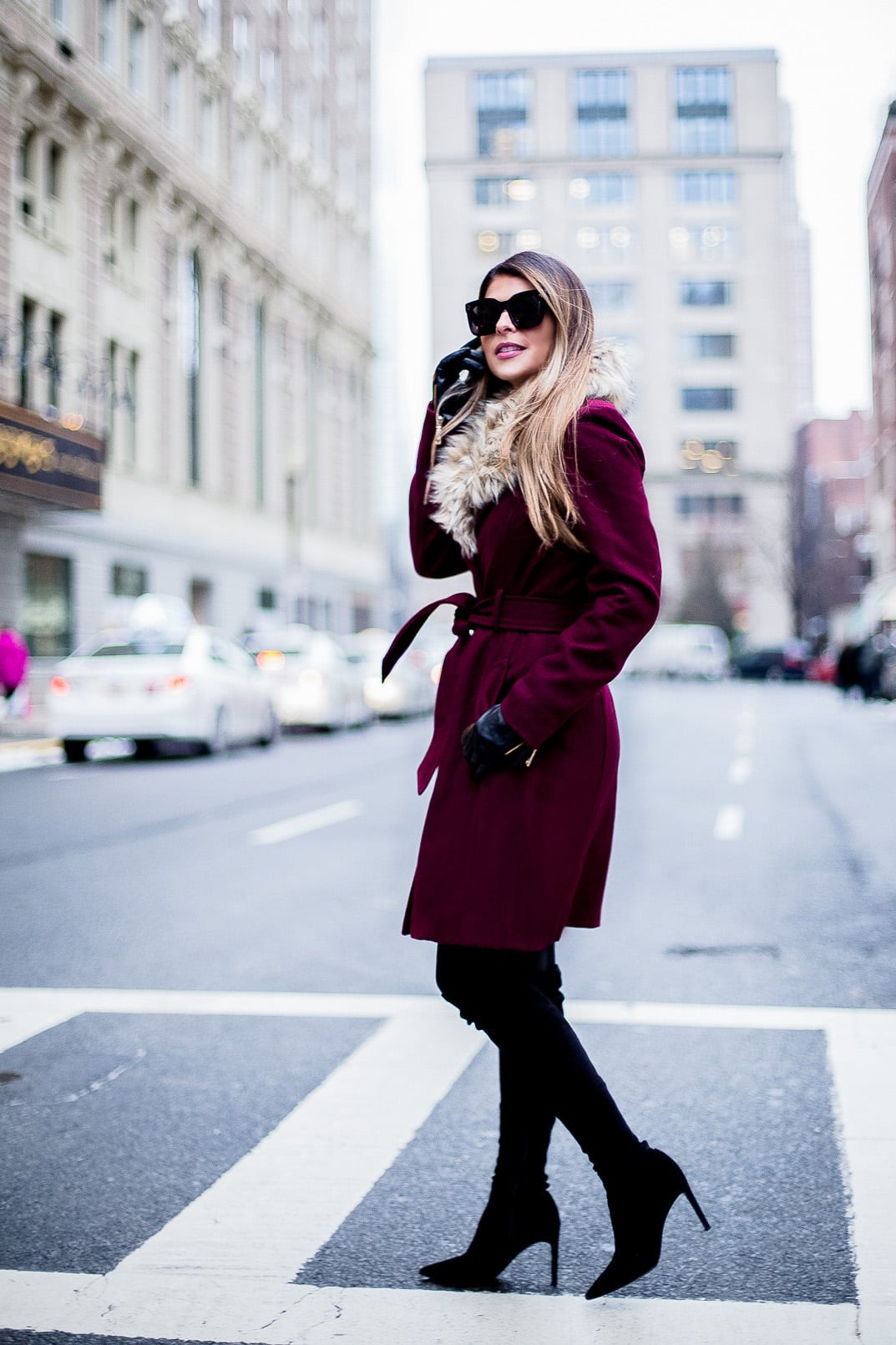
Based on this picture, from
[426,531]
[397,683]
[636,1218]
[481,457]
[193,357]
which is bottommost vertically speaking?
[636,1218]

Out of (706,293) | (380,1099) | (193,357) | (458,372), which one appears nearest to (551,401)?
(458,372)

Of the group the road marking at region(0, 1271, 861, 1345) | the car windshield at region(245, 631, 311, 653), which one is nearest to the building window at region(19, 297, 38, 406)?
the car windshield at region(245, 631, 311, 653)

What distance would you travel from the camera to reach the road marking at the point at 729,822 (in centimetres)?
1018

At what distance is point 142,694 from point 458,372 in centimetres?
1433

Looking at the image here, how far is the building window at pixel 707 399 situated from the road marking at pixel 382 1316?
85570 mm

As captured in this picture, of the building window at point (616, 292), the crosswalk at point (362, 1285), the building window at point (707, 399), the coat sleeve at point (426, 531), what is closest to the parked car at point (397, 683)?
the crosswalk at point (362, 1285)

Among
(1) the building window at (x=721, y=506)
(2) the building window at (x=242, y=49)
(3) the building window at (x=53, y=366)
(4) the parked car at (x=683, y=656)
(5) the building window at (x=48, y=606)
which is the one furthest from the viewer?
(1) the building window at (x=721, y=506)

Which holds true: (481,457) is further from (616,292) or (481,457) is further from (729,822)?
(616,292)

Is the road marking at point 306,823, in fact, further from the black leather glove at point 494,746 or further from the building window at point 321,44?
the building window at point 321,44

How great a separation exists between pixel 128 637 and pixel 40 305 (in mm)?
12828

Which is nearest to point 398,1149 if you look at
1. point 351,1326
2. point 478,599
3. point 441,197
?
point 351,1326

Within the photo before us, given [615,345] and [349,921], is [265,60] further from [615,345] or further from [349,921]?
[615,345]

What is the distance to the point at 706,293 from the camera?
283 feet

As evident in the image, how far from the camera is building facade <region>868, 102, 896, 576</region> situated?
58.2m
